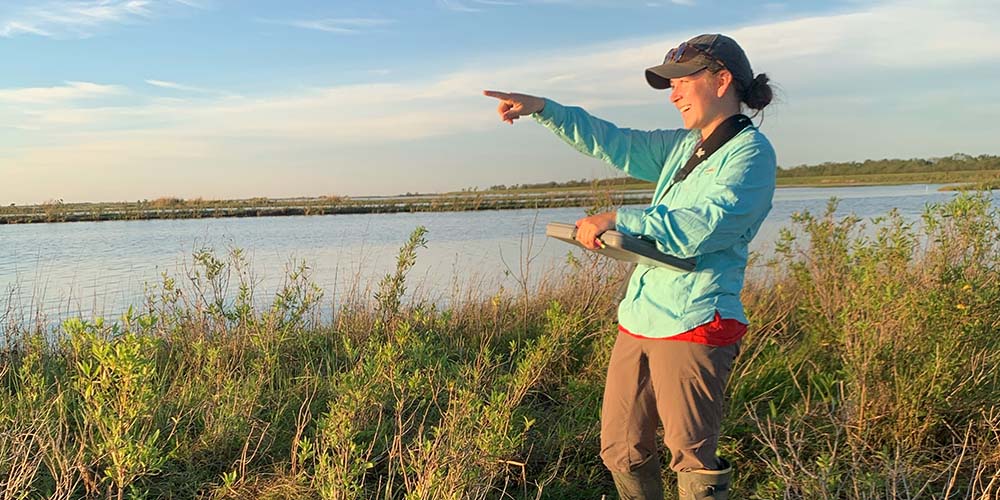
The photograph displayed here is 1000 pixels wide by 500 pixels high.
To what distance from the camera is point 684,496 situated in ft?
7.86

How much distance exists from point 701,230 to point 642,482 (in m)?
1.03

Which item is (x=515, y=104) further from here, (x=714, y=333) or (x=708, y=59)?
(x=714, y=333)

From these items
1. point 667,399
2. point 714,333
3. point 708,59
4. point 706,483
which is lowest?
point 706,483

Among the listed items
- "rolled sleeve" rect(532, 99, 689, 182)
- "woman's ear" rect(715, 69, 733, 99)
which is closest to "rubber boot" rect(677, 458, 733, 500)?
"rolled sleeve" rect(532, 99, 689, 182)

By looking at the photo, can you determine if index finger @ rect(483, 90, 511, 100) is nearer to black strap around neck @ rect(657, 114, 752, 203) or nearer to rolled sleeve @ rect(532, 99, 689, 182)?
rolled sleeve @ rect(532, 99, 689, 182)

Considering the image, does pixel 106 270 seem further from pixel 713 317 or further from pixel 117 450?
pixel 713 317

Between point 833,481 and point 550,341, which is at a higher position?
point 550,341

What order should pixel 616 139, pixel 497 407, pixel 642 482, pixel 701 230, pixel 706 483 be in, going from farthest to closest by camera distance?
pixel 497 407 < pixel 616 139 < pixel 642 482 < pixel 706 483 < pixel 701 230

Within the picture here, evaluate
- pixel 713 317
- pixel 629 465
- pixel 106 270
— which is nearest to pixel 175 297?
pixel 629 465

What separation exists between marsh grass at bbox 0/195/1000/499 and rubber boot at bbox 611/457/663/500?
0.47 metres

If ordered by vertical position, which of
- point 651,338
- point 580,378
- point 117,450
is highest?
point 651,338

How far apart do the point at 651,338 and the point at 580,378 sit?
2392 millimetres

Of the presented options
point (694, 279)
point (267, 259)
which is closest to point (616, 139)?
point (694, 279)

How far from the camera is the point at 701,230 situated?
203 centimetres
